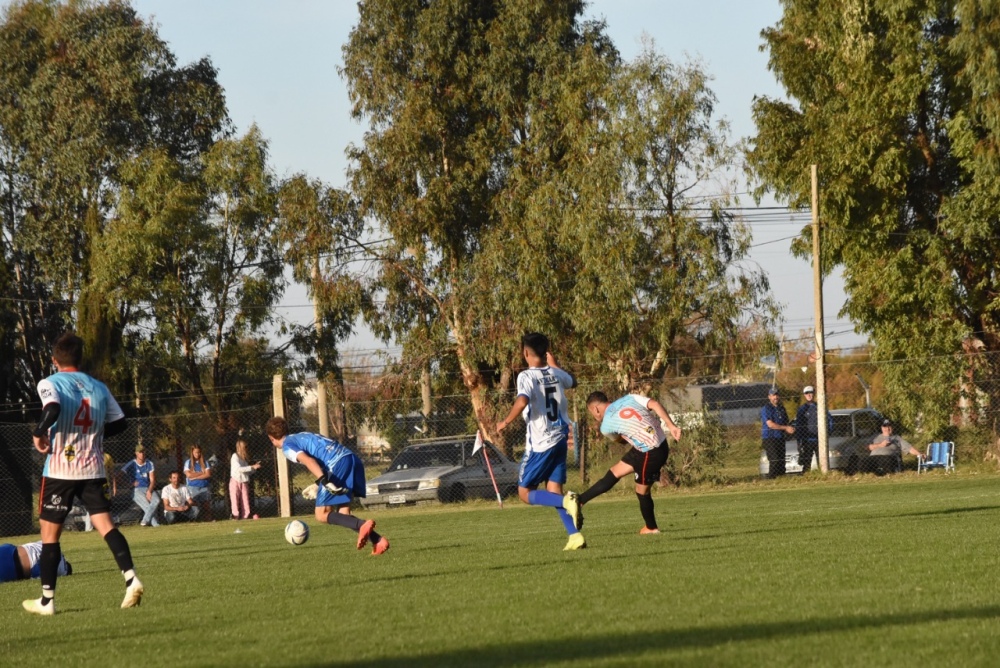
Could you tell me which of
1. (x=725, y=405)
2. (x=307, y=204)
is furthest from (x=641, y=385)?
(x=307, y=204)

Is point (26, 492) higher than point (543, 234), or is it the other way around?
point (543, 234)

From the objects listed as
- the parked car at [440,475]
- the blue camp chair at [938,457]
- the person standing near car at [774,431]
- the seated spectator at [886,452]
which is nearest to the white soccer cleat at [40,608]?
the parked car at [440,475]

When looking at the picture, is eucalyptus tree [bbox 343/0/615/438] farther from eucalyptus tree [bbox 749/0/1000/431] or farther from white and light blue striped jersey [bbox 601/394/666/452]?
white and light blue striped jersey [bbox 601/394/666/452]

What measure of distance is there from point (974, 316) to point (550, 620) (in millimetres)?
24235

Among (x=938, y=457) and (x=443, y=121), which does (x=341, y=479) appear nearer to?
(x=938, y=457)

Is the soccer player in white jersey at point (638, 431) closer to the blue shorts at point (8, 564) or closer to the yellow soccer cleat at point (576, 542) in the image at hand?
the yellow soccer cleat at point (576, 542)

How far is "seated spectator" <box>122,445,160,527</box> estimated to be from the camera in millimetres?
26625

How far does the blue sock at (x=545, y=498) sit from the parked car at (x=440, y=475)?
14.1 m

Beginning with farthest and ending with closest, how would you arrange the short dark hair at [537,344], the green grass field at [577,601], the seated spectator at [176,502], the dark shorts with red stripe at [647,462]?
the seated spectator at [176,502]
the dark shorts with red stripe at [647,462]
the short dark hair at [537,344]
the green grass field at [577,601]

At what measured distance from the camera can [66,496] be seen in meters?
9.08

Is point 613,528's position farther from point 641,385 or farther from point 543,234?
point 543,234

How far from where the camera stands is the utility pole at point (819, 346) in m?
26.8

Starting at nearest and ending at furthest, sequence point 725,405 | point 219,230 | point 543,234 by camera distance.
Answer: point 725,405, point 543,234, point 219,230

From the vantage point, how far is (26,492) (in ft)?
90.8
